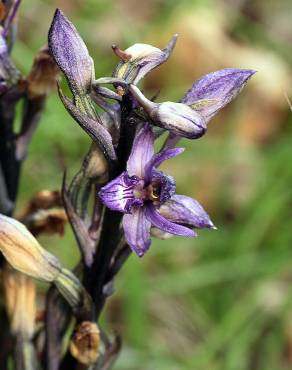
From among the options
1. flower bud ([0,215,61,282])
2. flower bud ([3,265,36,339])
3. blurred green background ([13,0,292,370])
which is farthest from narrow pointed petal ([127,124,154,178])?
blurred green background ([13,0,292,370])

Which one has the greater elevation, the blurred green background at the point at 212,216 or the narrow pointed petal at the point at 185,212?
the narrow pointed petal at the point at 185,212

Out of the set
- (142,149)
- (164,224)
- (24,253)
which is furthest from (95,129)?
(24,253)

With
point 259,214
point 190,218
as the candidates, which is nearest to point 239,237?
point 259,214

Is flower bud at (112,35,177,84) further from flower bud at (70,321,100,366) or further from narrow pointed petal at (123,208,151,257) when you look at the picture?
flower bud at (70,321,100,366)

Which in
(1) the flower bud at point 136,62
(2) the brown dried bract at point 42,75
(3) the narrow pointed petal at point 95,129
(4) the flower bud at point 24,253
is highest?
(1) the flower bud at point 136,62

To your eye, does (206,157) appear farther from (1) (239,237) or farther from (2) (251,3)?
(2) (251,3)

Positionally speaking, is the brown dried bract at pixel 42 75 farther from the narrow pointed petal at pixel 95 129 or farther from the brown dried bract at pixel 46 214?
the narrow pointed petal at pixel 95 129

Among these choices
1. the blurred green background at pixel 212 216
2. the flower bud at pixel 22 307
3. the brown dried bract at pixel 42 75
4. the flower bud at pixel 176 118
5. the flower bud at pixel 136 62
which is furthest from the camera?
the blurred green background at pixel 212 216

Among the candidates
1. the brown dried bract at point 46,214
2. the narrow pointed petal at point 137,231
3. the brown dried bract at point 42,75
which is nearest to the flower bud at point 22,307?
the brown dried bract at point 46,214
